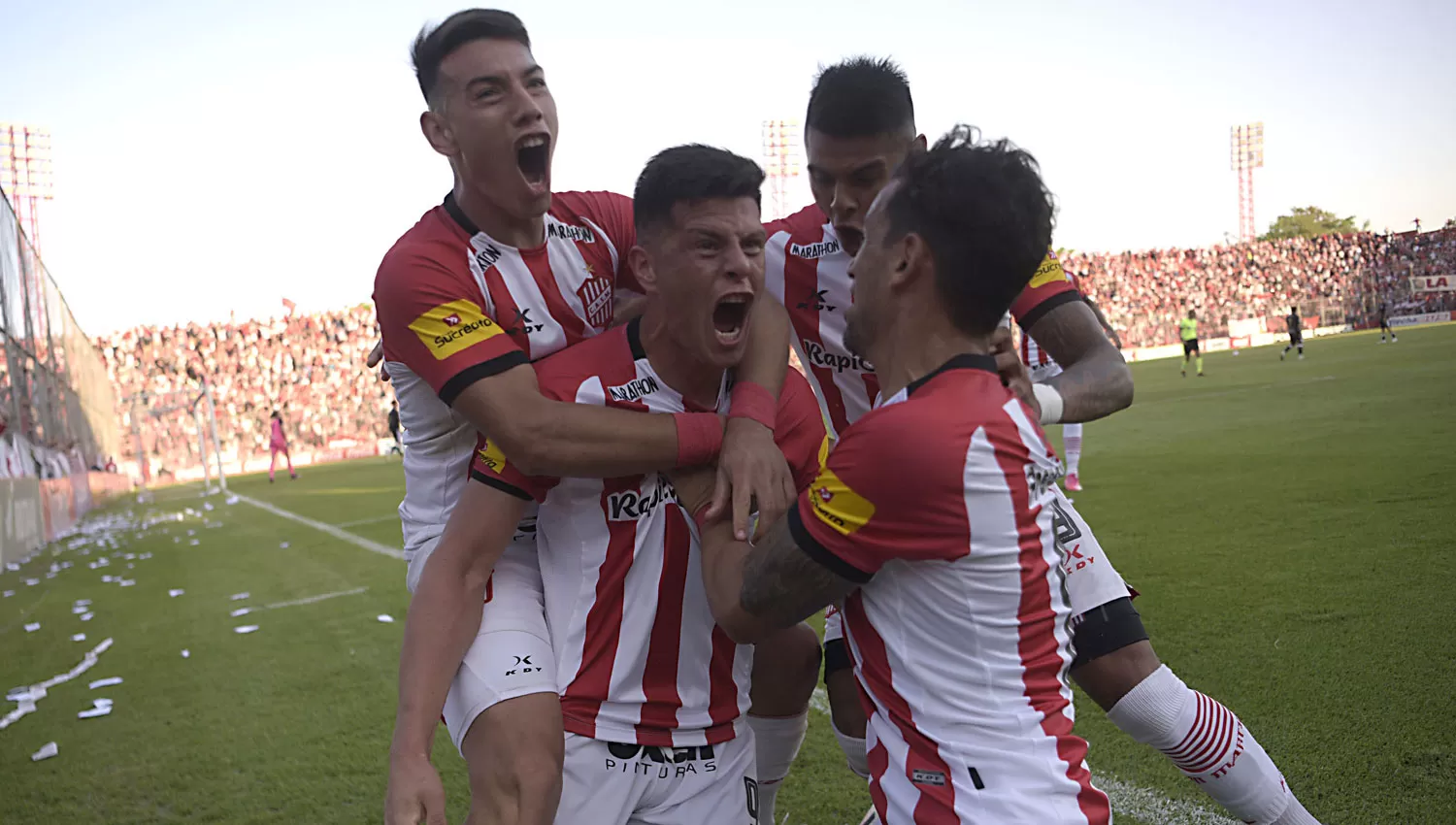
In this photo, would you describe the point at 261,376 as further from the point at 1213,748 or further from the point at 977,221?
the point at 977,221

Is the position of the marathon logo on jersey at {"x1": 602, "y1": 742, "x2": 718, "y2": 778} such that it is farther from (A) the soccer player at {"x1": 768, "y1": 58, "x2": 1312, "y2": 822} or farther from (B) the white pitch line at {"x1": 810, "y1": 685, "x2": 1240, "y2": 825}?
(B) the white pitch line at {"x1": 810, "y1": 685, "x2": 1240, "y2": 825}

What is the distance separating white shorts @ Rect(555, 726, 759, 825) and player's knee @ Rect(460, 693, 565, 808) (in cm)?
6

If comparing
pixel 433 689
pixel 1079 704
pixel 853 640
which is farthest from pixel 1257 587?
pixel 433 689

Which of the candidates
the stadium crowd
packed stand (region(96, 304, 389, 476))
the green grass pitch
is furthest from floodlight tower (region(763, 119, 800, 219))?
the green grass pitch

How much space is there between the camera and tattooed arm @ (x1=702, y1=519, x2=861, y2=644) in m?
1.92

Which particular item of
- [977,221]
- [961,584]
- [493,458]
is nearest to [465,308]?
[493,458]

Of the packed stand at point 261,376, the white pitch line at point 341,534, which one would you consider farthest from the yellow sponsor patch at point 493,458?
the packed stand at point 261,376

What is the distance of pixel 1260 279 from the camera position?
54.8 metres

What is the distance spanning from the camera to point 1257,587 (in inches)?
239

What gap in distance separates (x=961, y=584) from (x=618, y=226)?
5.66 feet

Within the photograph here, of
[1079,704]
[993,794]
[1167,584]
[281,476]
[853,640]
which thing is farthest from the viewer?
[281,476]

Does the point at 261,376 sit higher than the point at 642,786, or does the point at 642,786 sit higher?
the point at 261,376

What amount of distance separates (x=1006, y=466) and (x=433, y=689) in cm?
141

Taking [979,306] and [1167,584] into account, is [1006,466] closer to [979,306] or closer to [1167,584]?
[979,306]
